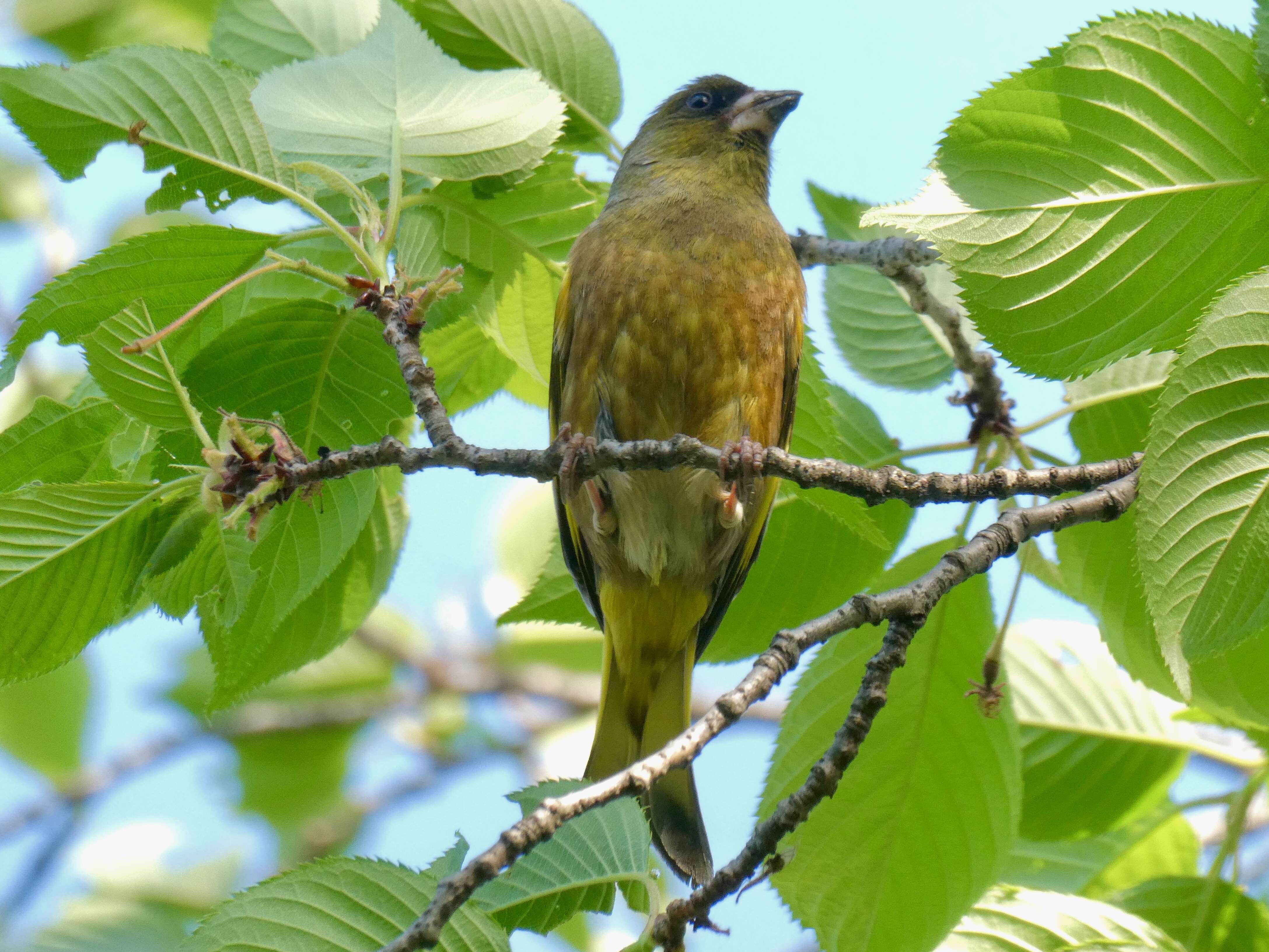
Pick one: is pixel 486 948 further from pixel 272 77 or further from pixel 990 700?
pixel 272 77

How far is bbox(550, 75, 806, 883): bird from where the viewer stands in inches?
159

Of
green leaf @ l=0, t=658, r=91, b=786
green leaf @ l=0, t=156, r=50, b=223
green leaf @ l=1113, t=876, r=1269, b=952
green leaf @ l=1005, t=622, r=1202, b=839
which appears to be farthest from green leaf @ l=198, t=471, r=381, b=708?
green leaf @ l=0, t=156, r=50, b=223

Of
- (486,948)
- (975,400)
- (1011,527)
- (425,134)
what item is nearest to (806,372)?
(975,400)

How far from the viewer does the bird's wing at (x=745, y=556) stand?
13.3 feet

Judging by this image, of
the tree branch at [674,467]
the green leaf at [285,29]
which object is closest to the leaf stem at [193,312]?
the tree branch at [674,467]

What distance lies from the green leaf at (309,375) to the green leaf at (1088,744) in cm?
234

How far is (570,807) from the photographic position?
6.23 ft

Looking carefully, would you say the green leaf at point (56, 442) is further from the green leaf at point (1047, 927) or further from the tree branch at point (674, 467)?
the green leaf at point (1047, 927)

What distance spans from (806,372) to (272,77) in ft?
5.82

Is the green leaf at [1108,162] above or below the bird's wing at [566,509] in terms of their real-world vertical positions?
below

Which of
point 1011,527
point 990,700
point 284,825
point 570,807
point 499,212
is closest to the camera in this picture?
point 570,807

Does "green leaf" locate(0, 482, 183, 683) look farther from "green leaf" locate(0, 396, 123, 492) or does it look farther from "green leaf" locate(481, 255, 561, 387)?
"green leaf" locate(481, 255, 561, 387)

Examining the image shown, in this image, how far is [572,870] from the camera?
2396 mm

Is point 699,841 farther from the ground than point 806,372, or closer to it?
closer to it
